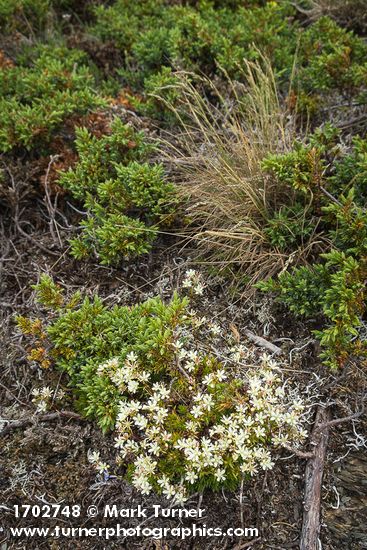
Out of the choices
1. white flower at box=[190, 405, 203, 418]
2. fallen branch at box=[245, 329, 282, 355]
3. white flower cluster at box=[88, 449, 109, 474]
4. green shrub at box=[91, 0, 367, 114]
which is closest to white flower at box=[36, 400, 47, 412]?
white flower cluster at box=[88, 449, 109, 474]

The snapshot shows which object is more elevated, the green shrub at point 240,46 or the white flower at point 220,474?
the green shrub at point 240,46

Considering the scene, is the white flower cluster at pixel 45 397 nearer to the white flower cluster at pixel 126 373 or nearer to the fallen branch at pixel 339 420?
the white flower cluster at pixel 126 373

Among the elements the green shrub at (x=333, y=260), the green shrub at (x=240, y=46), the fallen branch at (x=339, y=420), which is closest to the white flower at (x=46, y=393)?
the green shrub at (x=333, y=260)

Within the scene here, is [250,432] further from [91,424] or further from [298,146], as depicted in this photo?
[298,146]

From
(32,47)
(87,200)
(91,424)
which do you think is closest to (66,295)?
(87,200)

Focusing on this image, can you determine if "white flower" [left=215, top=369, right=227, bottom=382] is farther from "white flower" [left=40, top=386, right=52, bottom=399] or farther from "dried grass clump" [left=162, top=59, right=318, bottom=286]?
"white flower" [left=40, top=386, right=52, bottom=399]

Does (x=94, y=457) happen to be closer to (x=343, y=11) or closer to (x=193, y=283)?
(x=193, y=283)

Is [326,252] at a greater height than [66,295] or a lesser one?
greater
